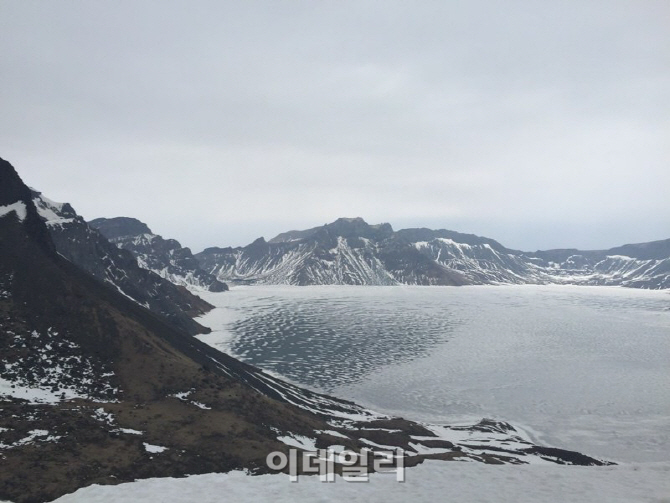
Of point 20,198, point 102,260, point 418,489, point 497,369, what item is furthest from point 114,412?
point 102,260

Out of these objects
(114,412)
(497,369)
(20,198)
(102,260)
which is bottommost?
(497,369)

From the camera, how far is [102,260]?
137 m

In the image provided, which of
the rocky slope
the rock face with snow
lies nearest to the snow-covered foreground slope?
the rocky slope

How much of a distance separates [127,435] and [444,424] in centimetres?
4989

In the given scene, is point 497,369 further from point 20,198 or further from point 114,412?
point 20,198

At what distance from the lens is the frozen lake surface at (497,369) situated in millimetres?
66875

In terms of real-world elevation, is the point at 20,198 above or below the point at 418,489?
above

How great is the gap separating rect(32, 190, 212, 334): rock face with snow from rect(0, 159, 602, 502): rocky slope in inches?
2601

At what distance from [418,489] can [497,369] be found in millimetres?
87855

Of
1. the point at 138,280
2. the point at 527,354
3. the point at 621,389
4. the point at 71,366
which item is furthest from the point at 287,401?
the point at 138,280

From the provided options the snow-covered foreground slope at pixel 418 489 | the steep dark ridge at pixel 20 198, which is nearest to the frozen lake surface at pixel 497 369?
the snow-covered foreground slope at pixel 418 489

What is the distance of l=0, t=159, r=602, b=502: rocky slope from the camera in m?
29.2

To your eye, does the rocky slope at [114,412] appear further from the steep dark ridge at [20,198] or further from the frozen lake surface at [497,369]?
the frozen lake surface at [497,369]

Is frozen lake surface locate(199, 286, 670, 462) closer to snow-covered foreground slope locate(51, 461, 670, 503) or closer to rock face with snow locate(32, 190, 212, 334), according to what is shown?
rock face with snow locate(32, 190, 212, 334)
